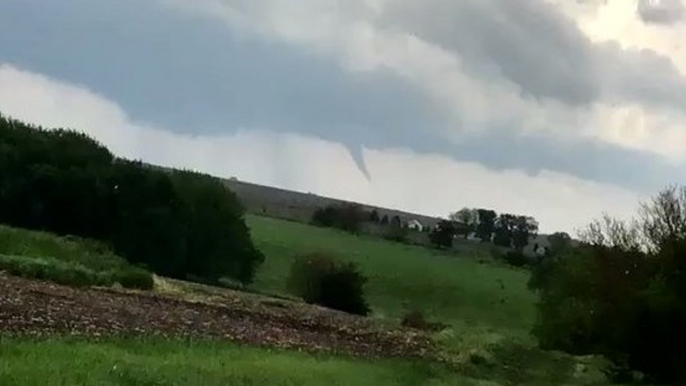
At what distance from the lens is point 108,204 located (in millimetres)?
87500

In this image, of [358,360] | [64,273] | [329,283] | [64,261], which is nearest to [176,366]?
[358,360]

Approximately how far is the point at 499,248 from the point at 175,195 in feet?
249

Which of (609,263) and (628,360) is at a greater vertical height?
(609,263)

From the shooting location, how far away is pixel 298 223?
5960 inches

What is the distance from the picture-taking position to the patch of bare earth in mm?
32688

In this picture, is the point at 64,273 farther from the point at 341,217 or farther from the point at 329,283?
the point at 341,217

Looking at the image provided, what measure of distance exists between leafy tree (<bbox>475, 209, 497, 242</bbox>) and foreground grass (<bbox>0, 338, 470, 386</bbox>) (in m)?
137

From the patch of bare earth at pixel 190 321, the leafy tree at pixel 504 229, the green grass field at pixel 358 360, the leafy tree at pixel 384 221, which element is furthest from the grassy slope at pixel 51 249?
the leafy tree at pixel 504 229

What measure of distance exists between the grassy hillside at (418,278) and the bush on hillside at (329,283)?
11.0ft

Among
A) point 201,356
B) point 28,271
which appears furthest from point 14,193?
point 201,356

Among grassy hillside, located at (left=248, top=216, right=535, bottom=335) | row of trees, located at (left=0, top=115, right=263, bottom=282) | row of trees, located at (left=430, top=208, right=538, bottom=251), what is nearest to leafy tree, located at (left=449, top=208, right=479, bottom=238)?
row of trees, located at (left=430, top=208, right=538, bottom=251)

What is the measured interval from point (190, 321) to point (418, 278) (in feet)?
242

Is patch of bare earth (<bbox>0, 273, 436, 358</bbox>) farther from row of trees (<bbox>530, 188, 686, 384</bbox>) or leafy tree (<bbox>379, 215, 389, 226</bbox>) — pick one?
leafy tree (<bbox>379, 215, 389, 226</bbox>)

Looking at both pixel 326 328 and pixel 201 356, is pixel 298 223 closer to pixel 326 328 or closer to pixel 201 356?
pixel 326 328
